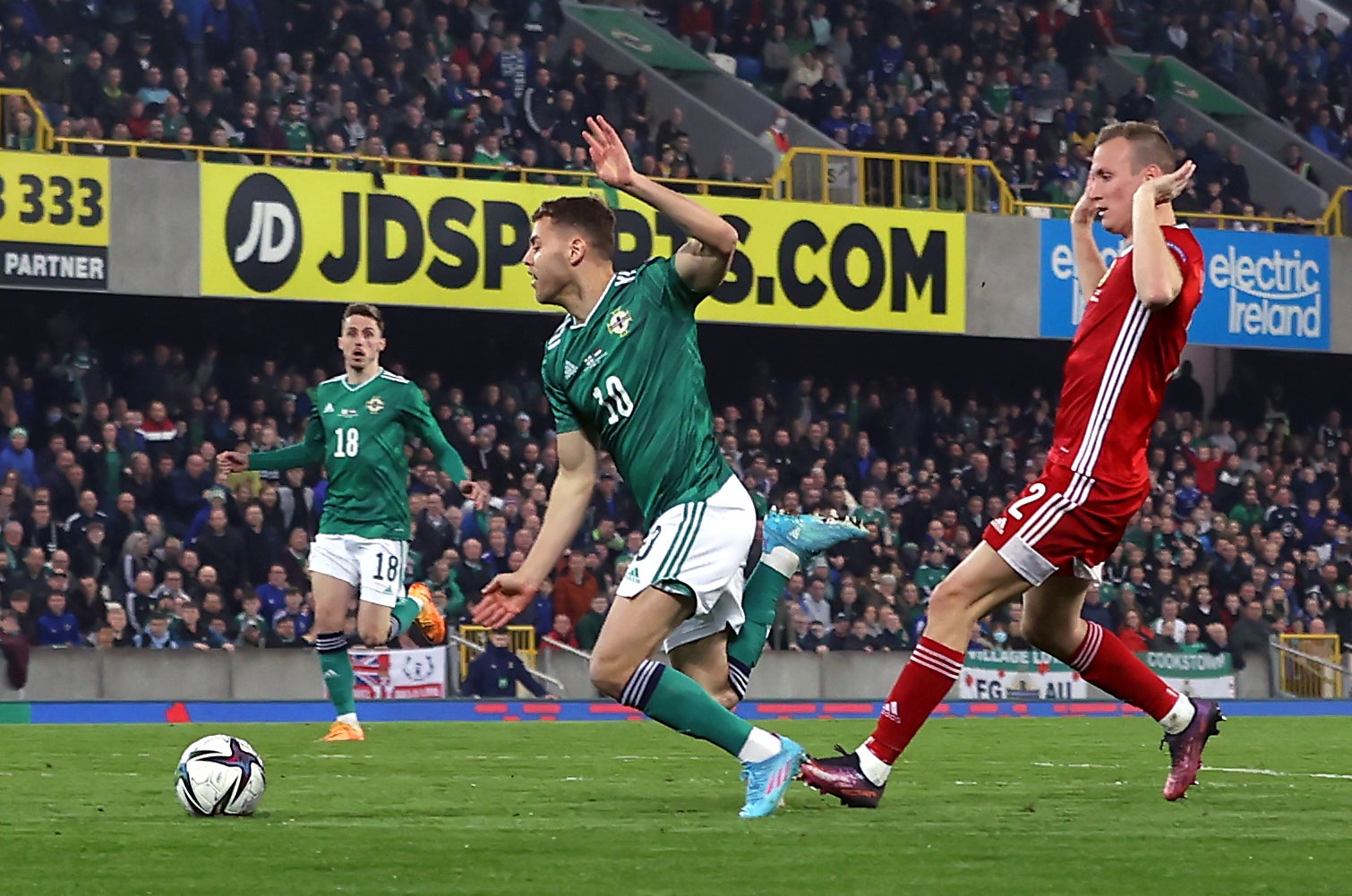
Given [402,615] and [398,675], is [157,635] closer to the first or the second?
[398,675]

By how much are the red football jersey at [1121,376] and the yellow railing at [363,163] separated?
15.1 meters

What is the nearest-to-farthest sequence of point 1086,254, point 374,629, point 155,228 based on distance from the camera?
1. point 1086,254
2. point 374,629
3. point 155,228

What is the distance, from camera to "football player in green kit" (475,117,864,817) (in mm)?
7336

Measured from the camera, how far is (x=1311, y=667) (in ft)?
79.7

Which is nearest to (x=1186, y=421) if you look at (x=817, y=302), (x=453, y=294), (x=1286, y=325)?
(x=1286, y=325)

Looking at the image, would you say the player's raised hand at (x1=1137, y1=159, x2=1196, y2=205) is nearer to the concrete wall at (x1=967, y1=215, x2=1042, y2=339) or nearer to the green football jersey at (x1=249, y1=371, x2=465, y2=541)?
the green football jersey at (x1=249, y1=371, x2=465, y2=541)

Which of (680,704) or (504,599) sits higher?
(504,599)

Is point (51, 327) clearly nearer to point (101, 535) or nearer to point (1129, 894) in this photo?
point (101, 535)

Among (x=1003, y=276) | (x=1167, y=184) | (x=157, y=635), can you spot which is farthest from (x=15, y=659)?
(x=1167, y=184)

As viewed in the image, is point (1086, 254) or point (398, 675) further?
point (398, 675)

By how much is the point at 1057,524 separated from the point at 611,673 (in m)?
1.59

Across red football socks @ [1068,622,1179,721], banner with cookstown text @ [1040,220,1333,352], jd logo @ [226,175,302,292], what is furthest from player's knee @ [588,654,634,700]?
banner with cookstown text @ [1040,220,1333,352]

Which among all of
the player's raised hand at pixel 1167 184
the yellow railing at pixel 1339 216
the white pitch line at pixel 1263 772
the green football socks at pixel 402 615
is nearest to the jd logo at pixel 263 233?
the green football socks at pixel 402 615

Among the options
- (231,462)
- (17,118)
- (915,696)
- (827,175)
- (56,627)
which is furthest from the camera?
(827,175)
